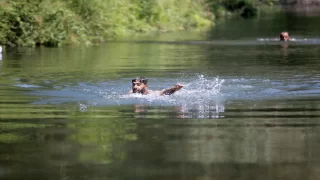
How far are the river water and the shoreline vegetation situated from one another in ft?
22.5

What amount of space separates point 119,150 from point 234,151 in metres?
1.37

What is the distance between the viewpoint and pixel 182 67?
83.5 ft

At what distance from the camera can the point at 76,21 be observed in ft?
123

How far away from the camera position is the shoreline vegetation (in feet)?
114

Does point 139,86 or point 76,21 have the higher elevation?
point 76,21

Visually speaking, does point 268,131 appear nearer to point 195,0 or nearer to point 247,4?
point 195,0

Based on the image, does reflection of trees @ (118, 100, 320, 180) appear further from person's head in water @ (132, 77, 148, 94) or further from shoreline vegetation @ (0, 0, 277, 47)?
shoreline vegetation @ (0, 0, 277, 47)

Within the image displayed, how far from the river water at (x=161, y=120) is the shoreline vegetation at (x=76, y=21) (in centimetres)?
686

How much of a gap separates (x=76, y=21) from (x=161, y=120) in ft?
82.3

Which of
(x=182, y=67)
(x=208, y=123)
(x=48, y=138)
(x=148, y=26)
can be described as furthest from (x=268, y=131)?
(x=148, y=26)

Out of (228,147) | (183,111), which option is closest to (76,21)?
(183,111)

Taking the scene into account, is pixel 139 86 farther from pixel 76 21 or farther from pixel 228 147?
pixel 76 21

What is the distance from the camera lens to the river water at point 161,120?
359 inches

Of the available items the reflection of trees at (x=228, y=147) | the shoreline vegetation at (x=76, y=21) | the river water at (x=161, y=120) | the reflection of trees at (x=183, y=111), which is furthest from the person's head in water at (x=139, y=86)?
the shoreline vegetation at (x=76, y=21)
